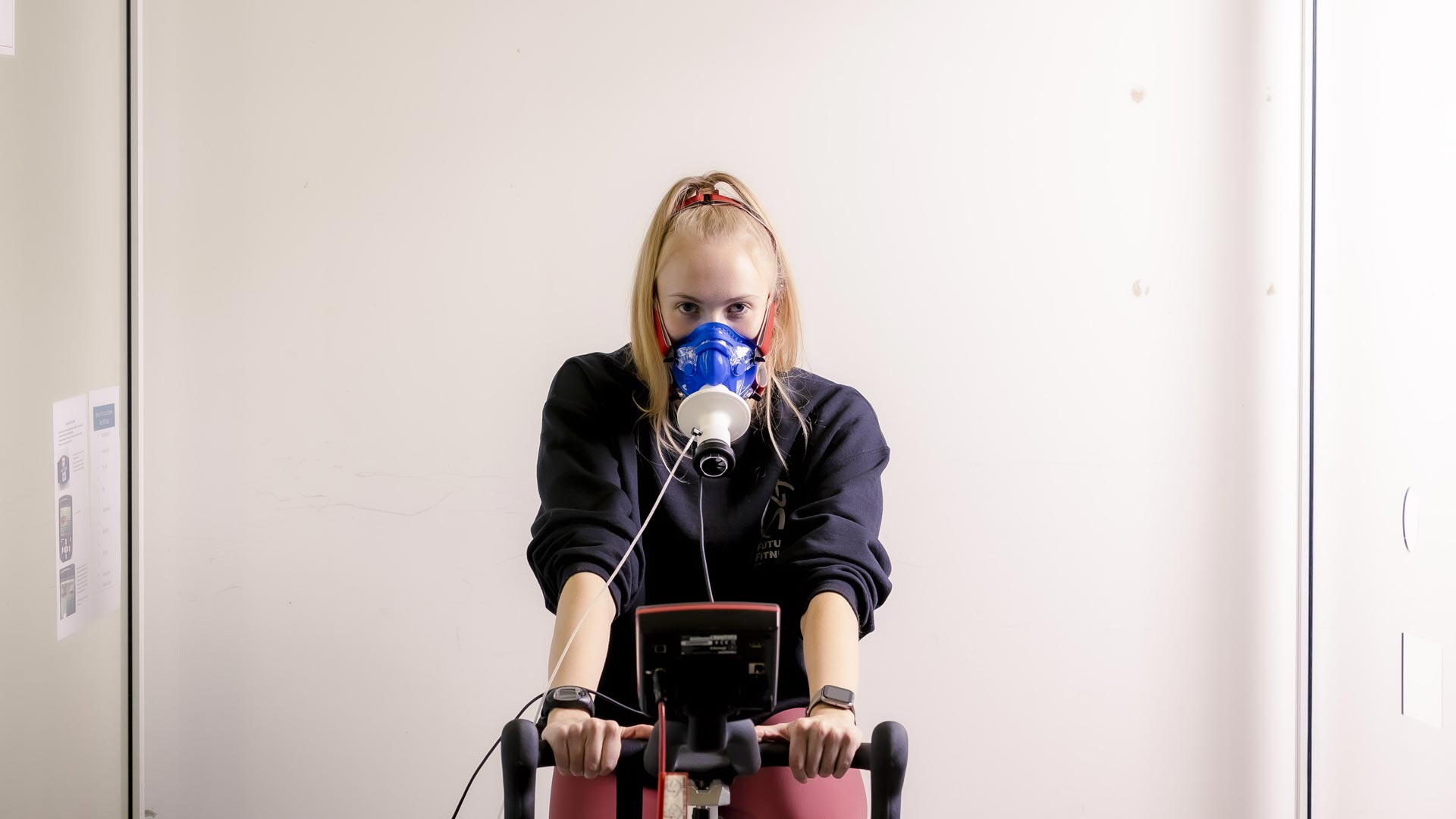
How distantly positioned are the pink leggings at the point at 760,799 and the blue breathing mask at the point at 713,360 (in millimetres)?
465

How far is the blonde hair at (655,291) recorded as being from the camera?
1390 mm

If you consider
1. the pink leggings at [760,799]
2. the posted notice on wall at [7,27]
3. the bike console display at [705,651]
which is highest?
the posted notice on wall at [7,27]

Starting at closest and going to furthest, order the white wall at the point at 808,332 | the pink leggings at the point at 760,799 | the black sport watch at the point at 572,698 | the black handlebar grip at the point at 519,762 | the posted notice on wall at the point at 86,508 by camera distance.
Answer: the black handlebar grip at the point at 519,762 < the black sport watch at the point at 572,698 < the pink leggings at the point at 760,799 < the posted notice on wall at the point at 86,508 < the white wall at the point at 808,332

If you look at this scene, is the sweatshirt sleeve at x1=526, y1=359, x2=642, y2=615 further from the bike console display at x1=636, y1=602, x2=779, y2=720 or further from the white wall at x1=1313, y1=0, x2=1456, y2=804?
the white wall at x1=1313, y1=0, x2=1456, y2=804

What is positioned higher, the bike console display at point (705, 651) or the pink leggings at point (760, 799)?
the bike console display at point (705, 651)

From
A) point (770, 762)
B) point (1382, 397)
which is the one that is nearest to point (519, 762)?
point (770, 762)

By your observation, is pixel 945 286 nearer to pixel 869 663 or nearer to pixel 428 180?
pixel 869 663

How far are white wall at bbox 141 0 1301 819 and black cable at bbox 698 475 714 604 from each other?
0.58 meters

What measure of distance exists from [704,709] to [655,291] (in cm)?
61

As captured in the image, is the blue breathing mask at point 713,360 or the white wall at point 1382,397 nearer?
the blue breathing mask at point 713,360

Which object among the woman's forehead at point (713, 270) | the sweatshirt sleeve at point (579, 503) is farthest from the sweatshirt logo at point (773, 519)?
the woman's forehead at point (713, 270)

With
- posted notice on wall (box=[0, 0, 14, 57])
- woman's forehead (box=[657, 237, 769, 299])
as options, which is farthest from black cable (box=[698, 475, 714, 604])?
posted notice on wall (box=[0, 0, 14, 57])

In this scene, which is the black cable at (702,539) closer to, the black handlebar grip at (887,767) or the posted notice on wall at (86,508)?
the black handlebar grip at (887,767)

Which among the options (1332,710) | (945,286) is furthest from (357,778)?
(1332,710)
